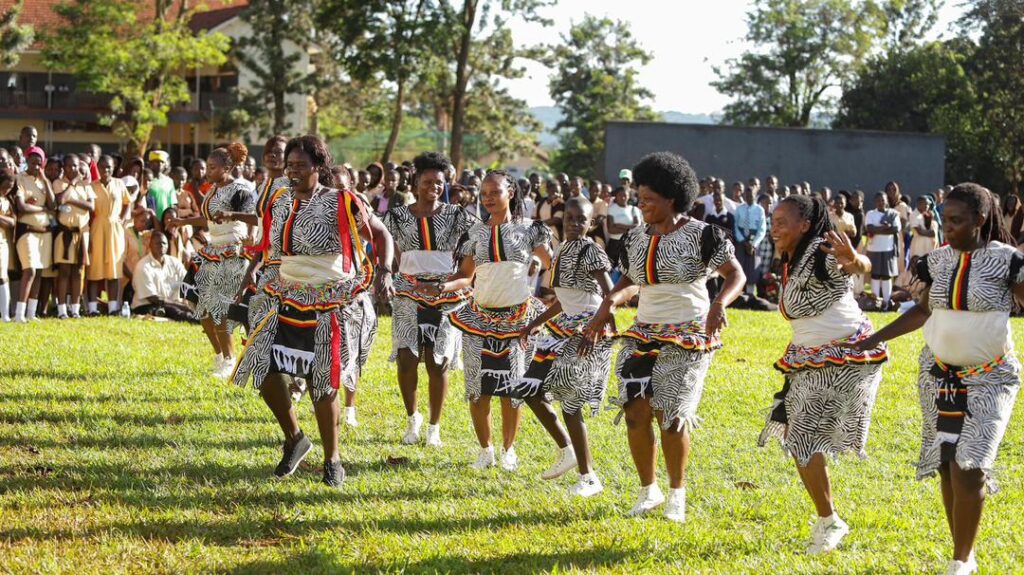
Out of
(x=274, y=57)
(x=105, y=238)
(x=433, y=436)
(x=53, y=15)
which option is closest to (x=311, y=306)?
(x=433, y=436)

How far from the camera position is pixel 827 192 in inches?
873

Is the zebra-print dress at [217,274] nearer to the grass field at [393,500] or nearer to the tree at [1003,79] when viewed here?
the grass field at [393,500]

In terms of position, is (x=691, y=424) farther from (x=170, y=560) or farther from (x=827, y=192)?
(x=827, y=192)

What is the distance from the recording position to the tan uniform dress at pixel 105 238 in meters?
16.7

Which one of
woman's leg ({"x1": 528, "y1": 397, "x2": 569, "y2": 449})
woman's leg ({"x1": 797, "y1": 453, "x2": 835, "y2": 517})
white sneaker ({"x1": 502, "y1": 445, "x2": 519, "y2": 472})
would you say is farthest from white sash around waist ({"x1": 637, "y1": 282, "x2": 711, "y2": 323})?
white sneaker ({"x1": 502, "y1": 445, "x2": 519, "y2": 472})

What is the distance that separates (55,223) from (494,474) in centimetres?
1009

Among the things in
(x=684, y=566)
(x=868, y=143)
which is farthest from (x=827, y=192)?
(x=684, y=566)

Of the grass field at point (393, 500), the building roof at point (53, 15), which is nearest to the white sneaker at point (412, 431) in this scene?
the grass field at point (393, 500)

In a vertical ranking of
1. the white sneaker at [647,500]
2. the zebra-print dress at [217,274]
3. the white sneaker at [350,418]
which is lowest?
the white sneaker at [350,418]

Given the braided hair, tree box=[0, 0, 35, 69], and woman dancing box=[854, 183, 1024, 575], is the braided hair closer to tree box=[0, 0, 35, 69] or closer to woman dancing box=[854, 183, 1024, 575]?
woman dancing box=[854, 183, 1024, 575]

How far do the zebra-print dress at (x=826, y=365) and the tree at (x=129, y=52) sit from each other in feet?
132

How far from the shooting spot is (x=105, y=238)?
16734 mm

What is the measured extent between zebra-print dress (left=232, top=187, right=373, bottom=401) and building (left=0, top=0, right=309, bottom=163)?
156 ft

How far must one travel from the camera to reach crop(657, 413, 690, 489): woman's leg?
22.5ft
